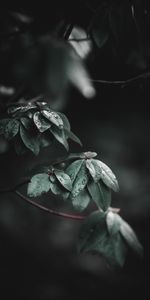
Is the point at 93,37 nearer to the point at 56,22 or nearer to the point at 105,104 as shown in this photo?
the point at 56,22

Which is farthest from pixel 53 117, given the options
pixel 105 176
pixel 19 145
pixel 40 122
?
pixel 105 176

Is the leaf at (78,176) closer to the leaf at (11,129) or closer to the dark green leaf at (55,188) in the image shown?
the dark green leaf at (55,188)

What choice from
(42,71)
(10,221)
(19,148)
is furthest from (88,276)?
(42,71)

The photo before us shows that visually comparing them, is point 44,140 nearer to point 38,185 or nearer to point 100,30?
point 38,185

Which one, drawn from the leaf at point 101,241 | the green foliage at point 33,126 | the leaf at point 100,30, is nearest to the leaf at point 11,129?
the green foliage at point 33,126

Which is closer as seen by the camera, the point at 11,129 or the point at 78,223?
the point at 11,129
